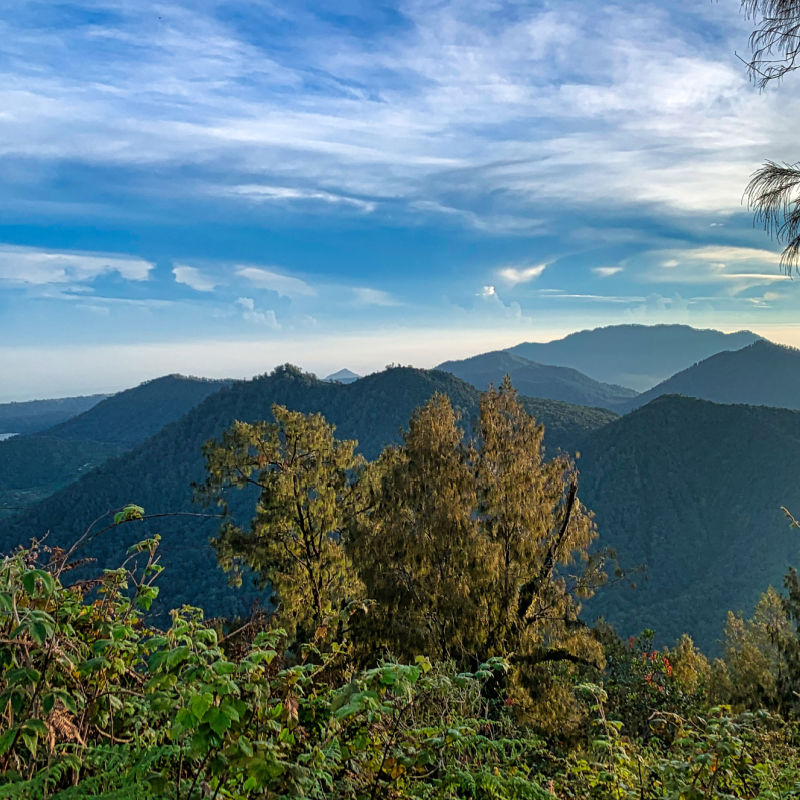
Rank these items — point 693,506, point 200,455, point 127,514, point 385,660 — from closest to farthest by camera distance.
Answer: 1. point 127,514
2. point 385,660
3. point 693,506
4. point 200,455

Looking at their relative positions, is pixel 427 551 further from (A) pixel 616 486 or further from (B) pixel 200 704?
(A) pixel 616 486

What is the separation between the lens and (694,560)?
253ft

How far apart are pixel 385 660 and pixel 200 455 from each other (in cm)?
10170

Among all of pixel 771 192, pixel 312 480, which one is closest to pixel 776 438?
pixel 312 480

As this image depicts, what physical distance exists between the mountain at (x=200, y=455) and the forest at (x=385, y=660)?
41.5 metres

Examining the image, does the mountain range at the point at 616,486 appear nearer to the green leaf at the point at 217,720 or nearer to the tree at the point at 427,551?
the tree at the point at 427,551

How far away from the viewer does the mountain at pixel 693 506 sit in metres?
65.9

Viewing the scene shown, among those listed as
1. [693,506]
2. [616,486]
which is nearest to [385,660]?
[616,486]

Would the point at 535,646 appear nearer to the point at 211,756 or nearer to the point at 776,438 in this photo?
the point at 211,756

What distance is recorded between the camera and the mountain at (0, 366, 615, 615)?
6925 centimetres

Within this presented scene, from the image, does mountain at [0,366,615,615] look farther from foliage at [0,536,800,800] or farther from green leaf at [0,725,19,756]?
green leaf at [0,725,19,756]

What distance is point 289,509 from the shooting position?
1669 cm

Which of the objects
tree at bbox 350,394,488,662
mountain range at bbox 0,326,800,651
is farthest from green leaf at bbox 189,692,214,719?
mountain range at bbox 0,326,800,651

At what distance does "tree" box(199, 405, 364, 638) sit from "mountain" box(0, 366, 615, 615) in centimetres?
4048
